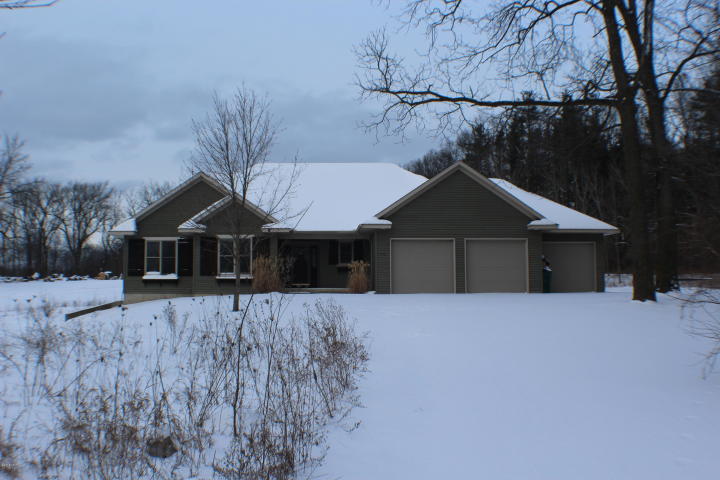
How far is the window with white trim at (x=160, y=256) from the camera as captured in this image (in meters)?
20.6

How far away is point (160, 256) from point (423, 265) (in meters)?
11.2

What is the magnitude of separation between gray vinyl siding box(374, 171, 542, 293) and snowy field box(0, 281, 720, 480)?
28.5 feet

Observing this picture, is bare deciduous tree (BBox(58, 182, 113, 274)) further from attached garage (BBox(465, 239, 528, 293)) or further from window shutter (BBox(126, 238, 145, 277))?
attached garage (BBox(465, 239, 528, 293))

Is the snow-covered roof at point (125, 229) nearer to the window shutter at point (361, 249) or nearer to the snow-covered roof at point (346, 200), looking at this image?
the snow-covered roof at point (346, 200)

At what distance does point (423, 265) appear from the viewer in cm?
1928

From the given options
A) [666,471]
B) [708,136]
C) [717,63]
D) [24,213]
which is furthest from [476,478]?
[24,213]

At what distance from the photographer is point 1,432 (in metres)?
4.09

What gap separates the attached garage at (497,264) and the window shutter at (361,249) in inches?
176

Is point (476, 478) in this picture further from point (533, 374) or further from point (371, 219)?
point (371, 219)

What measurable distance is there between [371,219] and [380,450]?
1501 cm

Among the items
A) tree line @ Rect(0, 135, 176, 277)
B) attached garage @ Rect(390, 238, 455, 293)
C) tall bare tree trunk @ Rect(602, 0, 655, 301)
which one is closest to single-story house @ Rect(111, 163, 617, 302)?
attached garage @ Rect(390, 238, 455, 293)

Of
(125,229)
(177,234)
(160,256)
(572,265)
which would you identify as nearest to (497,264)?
(572,265)

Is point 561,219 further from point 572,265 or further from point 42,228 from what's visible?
point 42,228

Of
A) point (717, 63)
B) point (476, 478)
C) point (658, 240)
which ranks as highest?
point (717, 63)
